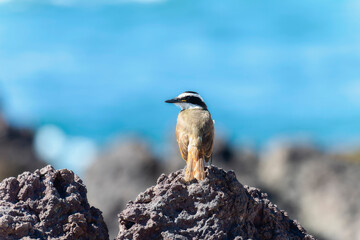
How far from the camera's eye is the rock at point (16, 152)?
20133 millimetres

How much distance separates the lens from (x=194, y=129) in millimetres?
7816

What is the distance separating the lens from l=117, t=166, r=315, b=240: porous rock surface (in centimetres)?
577

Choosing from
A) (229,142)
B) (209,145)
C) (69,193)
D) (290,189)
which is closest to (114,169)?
(229,142)

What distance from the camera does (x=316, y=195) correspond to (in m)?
15.9

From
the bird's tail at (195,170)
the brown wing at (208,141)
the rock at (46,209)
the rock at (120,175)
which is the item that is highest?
the rock at (120,175)

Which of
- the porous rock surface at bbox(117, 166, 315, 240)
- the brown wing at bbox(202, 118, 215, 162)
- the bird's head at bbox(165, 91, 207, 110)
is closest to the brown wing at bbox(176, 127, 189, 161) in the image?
the brown wing at bbox(202, 118, 215, 162)

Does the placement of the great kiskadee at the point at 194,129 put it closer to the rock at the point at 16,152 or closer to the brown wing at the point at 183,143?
the brown wing at the point at 183,143

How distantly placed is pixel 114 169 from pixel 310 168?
4.60 metres

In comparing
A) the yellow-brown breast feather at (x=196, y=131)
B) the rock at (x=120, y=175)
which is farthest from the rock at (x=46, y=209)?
the rock at (x=120, y=175)

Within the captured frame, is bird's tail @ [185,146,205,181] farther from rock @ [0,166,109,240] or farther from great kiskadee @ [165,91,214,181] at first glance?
rock @ [0,166,109,240]

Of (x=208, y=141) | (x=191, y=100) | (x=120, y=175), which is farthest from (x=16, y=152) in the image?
(x=208, y=141)

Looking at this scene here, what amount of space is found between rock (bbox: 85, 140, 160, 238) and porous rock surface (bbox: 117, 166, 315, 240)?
8211 millimetres

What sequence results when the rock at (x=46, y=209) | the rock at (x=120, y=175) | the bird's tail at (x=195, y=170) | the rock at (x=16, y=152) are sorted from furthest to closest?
1. the rock at (x=16, y=152)
2. the rock at (x=120, y=175)
3. the bird's tail at (x=195, y=170)
4. the rock at (x=46, y=209)

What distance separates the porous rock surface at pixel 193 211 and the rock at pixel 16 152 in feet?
47.3
